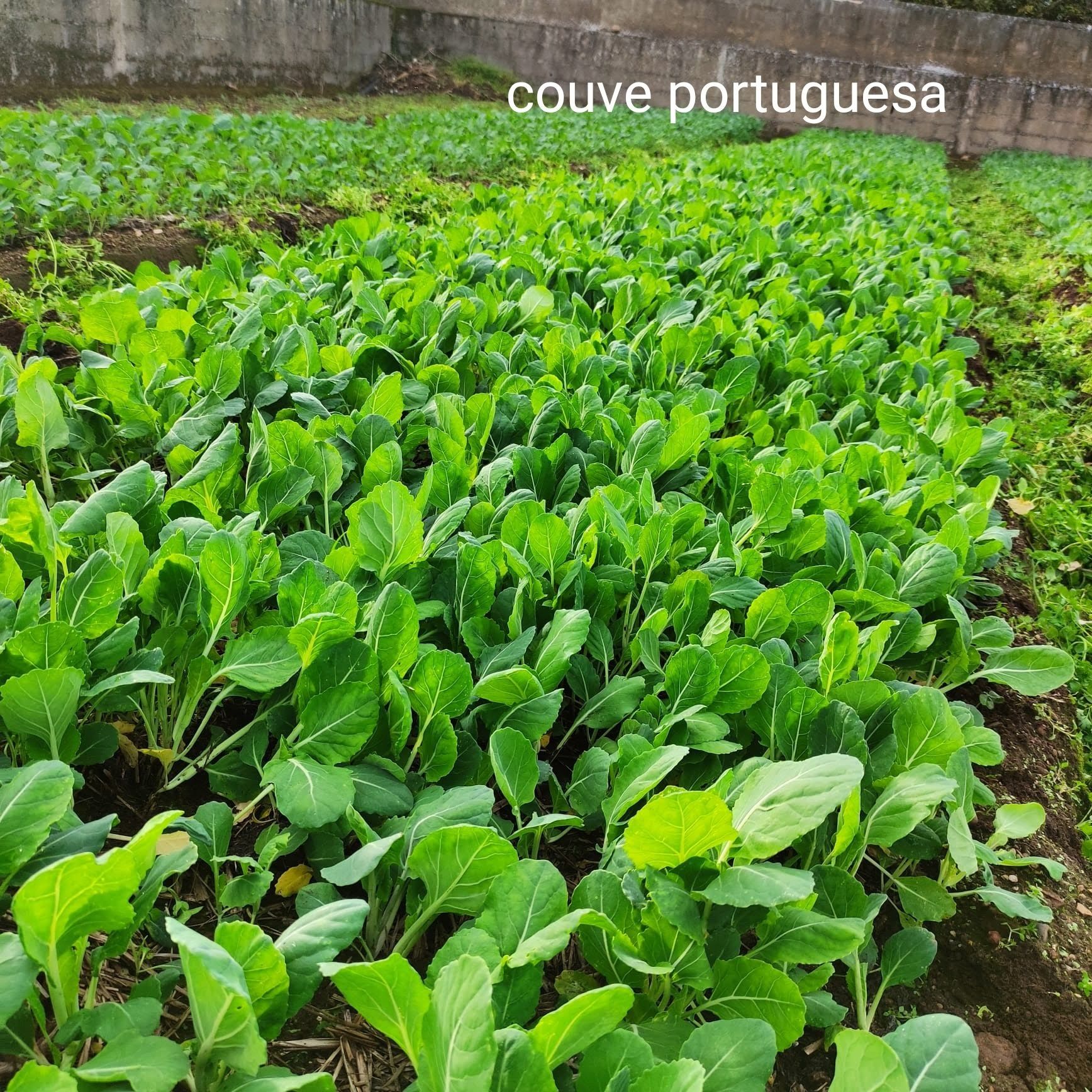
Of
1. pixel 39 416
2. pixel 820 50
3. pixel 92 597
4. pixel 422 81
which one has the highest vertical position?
pixel 820 50

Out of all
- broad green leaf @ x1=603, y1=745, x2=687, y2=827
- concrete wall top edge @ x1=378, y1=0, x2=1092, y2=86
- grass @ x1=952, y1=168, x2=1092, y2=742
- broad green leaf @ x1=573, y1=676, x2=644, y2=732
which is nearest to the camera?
broad green leaf @ x1=603, y1=745, x2=687, y2=827

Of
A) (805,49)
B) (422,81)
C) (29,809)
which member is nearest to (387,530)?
(29,809)

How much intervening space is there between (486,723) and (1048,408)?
14.7ft

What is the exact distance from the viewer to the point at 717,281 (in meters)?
3.96

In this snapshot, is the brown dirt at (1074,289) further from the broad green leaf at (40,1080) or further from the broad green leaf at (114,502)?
the broad green leaf at (40,1080)

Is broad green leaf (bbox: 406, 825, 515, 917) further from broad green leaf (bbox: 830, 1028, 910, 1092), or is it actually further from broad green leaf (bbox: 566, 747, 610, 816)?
broad green leaf (bbox: 830, 1028, 910, 1092)

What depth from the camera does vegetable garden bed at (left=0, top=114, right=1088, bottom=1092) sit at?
37.1 inches

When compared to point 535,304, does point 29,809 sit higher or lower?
lower

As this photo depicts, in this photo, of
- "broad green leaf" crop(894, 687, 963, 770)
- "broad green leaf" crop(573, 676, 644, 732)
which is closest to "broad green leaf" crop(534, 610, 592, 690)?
"broad green leaf" crop(573, 676, 644, 732)

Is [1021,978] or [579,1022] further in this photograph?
[1021,978]

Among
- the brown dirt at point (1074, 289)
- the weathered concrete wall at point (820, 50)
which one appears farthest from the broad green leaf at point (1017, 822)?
the weathered concrete wall at point (820, 50)

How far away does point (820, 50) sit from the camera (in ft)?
76.3

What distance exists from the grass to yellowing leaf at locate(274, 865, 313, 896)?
2202 millimetres

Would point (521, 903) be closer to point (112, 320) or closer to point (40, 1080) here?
point (40, 1080)
